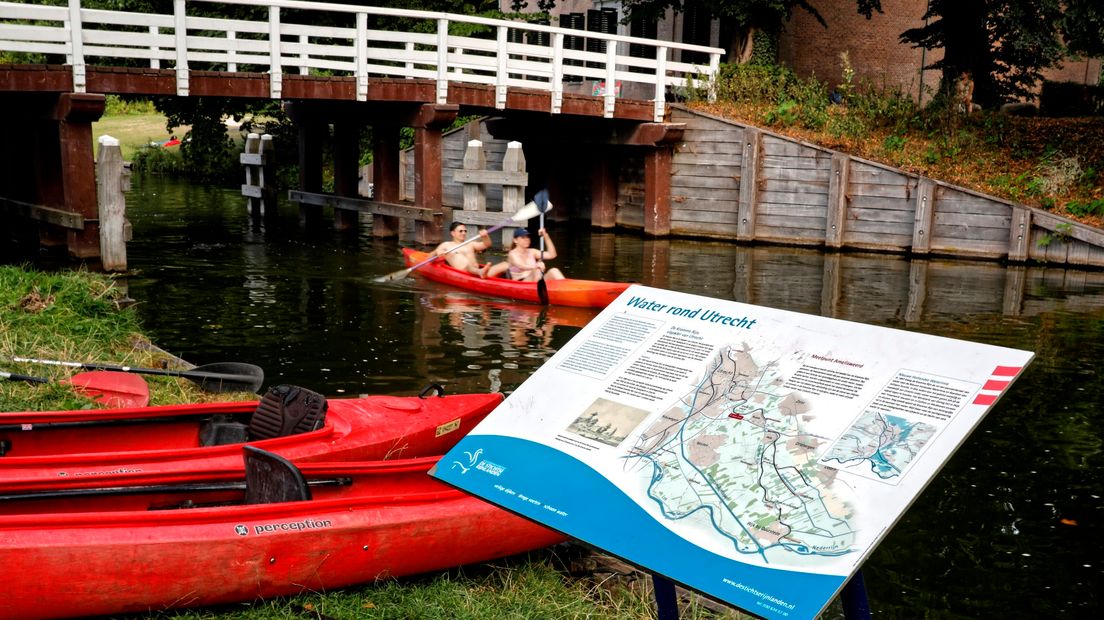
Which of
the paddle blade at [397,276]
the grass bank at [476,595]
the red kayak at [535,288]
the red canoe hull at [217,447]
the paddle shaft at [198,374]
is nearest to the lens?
the grass bank at [476,595]

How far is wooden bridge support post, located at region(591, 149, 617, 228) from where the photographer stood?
2512cm

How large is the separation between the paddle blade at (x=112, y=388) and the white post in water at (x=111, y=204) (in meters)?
7.43

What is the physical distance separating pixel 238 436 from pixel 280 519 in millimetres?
1887

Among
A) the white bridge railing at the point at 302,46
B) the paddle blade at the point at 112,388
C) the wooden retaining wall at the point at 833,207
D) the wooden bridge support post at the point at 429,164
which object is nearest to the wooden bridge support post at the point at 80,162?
the white bridge railing at the point at 302,46

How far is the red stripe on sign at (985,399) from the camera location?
12.1ft

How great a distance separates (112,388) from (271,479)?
3.31 m

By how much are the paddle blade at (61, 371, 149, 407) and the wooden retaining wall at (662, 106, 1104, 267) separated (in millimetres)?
15642

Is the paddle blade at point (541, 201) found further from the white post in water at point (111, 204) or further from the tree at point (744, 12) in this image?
the tree at point (744, 12)

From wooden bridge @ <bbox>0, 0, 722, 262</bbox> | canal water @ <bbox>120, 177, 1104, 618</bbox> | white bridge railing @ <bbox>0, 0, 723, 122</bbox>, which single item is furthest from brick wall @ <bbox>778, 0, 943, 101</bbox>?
canal water @ <bbox>120, 177, 1104, 618</bbox>

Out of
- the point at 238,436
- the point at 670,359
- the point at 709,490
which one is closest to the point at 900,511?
the point at 709,490

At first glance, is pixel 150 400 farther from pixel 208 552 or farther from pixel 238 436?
pixel 208 552

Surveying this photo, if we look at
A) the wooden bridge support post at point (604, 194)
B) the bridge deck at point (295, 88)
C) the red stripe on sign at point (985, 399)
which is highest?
the bridge deck at point (295, 88)

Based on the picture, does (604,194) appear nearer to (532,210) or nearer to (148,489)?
(532,210)

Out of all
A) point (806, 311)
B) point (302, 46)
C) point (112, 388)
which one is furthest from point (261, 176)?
point (112, 388)
